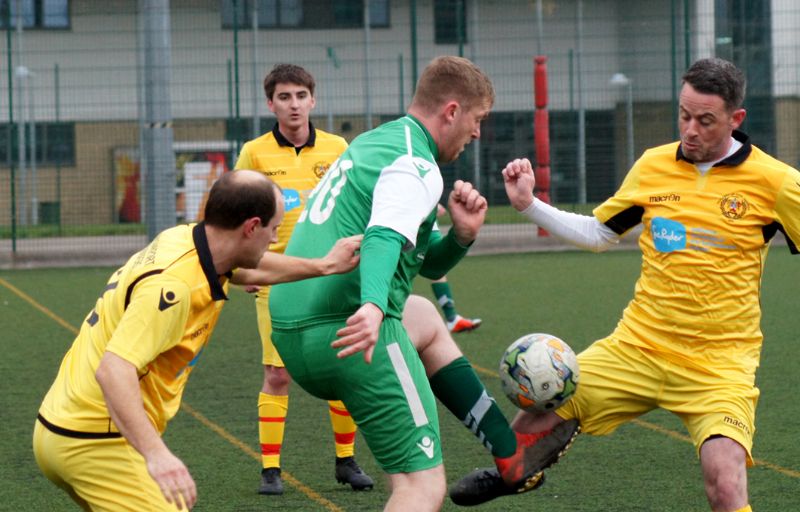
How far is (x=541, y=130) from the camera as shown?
18.4m

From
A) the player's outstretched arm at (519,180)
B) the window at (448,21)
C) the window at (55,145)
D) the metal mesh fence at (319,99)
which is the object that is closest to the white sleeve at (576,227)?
the player's outstretched arm at (519,180)

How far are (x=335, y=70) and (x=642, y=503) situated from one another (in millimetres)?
17586

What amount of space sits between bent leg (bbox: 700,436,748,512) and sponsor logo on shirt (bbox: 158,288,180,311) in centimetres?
208

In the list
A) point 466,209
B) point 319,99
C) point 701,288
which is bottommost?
point 701,288

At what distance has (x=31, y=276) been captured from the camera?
659 inches

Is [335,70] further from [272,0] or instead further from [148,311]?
[148,311]

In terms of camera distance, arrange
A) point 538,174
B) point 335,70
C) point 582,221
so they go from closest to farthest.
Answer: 1. point 582,221
2. point 538,174
3. point 335,70

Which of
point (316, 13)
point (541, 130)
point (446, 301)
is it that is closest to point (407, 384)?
point (446, 301)

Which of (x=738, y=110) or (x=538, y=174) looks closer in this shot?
(x=738, y=110)

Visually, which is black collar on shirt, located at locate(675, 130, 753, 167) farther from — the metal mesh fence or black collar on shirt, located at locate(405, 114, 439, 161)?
the metal mesh fence

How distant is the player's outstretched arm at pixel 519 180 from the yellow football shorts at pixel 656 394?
0.70m

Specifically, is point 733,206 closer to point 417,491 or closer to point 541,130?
point 417,491

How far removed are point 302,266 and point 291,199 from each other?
2.80m

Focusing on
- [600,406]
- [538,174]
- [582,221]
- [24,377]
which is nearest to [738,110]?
[582,221]
